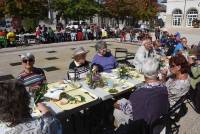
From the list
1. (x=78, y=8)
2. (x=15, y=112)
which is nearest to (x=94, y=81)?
(x=15, y=112)

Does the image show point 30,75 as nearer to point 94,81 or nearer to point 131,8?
point 94,81

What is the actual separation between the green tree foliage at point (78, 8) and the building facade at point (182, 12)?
67.2 ft

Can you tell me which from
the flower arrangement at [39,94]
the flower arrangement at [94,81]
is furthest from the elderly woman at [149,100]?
the flower arrangement at [39,94]

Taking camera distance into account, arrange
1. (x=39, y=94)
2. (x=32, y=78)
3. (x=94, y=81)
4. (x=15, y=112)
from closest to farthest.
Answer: (x=15, y=112) < (x=39, y=94) < (x=94, y=81) < (x=32, y=78)

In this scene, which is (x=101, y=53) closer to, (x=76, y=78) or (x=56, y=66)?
(x=76, y=78)

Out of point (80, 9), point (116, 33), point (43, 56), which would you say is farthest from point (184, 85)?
point (80, 9)

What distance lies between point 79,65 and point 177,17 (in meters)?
42.8

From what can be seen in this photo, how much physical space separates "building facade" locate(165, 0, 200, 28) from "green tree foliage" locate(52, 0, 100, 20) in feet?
67.2

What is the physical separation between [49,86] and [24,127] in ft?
7.06

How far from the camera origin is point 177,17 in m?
44.9

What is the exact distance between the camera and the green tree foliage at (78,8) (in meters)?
27.3

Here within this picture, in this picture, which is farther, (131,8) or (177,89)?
(131,8)

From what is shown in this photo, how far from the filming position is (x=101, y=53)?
19.6ft

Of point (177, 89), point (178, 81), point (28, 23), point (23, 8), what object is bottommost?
point (177, 89)
